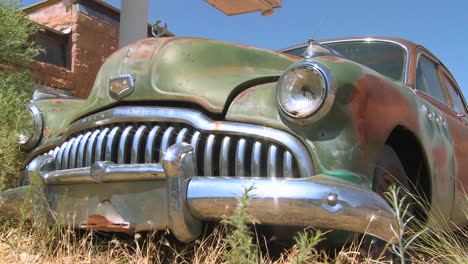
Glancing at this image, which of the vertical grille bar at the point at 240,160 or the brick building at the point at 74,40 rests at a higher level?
the brick building at the point at 74,40

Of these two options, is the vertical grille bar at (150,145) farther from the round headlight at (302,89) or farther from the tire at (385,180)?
the tire at (385,180)

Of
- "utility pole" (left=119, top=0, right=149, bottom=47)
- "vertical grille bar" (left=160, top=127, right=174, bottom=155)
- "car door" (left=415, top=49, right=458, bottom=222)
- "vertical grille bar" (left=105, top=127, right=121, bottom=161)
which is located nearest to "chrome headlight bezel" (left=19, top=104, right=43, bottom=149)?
"vertical grille bar" (left=105, top=127, right=121, bottom=161)

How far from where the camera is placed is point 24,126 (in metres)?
3.34

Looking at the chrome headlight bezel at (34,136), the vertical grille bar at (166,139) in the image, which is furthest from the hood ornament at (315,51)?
the chrome headlight bezel at (34,136)

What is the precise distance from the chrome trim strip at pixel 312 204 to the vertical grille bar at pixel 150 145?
0.44 meters

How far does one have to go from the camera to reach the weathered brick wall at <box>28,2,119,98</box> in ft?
28.3

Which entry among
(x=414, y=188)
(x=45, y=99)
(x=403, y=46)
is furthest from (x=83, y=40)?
(x=414, y=188)

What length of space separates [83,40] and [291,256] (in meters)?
7.53

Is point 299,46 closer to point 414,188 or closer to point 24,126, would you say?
point 414,188

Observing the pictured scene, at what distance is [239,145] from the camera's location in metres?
2.27

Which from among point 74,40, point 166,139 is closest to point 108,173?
point 166,139

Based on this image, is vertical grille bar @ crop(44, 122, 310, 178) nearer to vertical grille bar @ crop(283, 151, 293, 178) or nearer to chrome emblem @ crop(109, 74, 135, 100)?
vertical grille bar @ crop(283, 151, 293, 178)

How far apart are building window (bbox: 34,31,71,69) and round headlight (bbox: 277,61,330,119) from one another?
21.5ft

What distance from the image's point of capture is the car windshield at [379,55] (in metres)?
3.54
